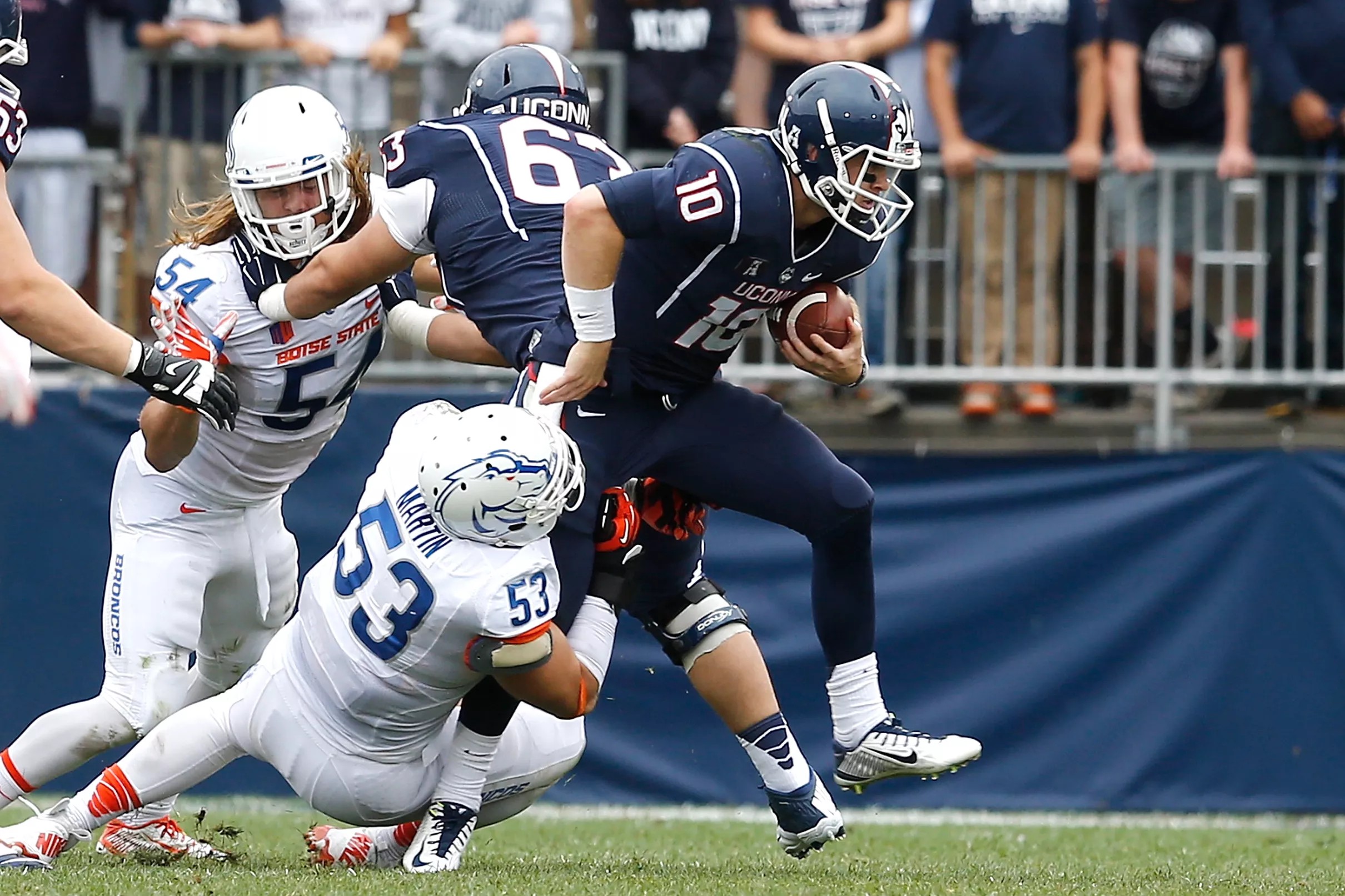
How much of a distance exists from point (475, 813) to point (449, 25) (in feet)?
14.5

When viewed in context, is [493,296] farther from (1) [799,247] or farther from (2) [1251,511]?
(2) [1251,511]

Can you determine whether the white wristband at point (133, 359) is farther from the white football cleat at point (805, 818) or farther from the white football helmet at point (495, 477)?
the white football cleat at point (805, 818)

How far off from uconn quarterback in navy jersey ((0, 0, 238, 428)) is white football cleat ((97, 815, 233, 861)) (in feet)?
4.45

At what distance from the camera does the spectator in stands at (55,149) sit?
8.52 m

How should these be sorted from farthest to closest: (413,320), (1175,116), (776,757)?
(1175,116) → (413,320) → (776,757)

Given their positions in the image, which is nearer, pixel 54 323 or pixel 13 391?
pixel 13 391

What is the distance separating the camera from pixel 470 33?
8555 millimetres

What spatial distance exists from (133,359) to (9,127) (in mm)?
657

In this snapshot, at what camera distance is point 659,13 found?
875 centimetres

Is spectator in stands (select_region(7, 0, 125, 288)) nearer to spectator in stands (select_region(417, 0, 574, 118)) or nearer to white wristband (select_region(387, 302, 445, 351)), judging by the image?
spectator in stands (select_region(417, 0, 574, 118))

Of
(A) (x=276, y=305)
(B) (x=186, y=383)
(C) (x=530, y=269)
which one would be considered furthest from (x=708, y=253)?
(B) (x=186, y=383)

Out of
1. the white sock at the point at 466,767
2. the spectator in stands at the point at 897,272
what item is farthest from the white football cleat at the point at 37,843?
the spectator in stands at the point at 897,272

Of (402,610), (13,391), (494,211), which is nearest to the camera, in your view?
(13,391)

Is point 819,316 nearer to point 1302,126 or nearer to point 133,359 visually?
point 133,359
